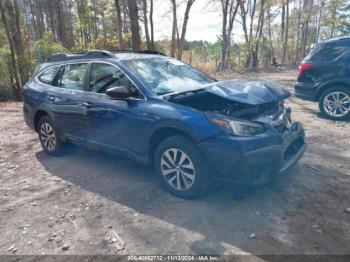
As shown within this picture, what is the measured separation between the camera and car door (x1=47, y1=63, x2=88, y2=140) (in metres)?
4.56

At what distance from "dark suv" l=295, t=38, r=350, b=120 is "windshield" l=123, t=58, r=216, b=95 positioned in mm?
3603

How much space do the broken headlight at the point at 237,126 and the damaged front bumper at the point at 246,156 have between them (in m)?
0.07

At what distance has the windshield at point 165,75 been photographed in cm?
398

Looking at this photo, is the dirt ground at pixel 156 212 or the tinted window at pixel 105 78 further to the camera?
the tinted window at pixel 105 78

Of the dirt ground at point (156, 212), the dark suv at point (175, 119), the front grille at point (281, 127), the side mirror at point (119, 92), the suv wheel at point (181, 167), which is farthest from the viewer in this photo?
the side mirror at point (119, 92)

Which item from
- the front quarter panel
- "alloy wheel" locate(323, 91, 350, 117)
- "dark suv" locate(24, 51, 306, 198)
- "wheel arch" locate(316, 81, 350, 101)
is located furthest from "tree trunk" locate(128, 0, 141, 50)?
the front quarter panel

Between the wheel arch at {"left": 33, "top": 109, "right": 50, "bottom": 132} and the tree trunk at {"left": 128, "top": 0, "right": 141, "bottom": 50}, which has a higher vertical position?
the tree trunk at {"left": 128, "top": 0, "right": 141, "bottom": 50}

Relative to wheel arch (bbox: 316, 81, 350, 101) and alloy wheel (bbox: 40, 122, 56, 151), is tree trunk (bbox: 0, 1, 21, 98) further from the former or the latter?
wheel arch (bbox: 316, 81, 350, 101)

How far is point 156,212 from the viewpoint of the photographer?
3.47 m

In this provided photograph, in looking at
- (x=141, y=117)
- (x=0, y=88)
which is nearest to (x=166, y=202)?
(x=141, y=117)

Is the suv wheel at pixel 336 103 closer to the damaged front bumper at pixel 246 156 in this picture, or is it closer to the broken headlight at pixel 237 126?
the damaged front bumper at pixel 246 156

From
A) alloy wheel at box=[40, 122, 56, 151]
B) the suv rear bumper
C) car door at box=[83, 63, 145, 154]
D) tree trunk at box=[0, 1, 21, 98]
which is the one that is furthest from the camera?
tree trunk at box=[0, 1, 21, 98]

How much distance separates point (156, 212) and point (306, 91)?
543 centimetres

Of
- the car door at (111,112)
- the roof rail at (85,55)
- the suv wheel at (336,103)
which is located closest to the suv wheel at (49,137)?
the car door at (111,112)
